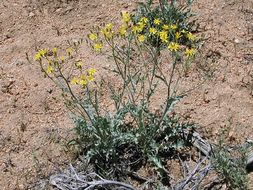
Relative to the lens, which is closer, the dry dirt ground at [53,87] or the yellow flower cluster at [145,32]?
the yellow flower cluster at [145,32]

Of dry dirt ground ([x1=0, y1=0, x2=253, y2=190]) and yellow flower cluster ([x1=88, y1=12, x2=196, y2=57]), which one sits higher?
yellow flower cluster ([x1=88, y1=12, x2=196, y2=57])

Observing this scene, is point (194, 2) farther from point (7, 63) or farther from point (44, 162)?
point (44, 162)

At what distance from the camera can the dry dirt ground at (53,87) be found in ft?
12.0

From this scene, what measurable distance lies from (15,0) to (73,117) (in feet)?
6.39

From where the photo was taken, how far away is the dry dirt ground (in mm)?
3643

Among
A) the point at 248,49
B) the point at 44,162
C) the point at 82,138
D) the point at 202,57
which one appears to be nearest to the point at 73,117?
the point at 82,138

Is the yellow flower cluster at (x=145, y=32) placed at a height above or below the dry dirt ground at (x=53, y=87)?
above

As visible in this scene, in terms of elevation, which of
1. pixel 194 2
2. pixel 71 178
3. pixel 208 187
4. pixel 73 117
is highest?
pixel 194 2

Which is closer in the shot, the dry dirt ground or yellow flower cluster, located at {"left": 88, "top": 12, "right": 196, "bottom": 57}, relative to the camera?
yellow flower cluster, located at {"left": 88, "top": 12, "right": 196, "bottom": 57}

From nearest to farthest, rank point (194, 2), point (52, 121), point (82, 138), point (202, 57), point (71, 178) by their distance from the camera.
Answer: point (71, 178) < point (82, 138) < point (52, 121) < point (202, 57) < point (194, 2)

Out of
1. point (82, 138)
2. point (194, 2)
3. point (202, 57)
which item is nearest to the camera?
point (82, 138)

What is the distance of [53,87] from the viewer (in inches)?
162

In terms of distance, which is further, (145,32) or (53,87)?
(145,32)

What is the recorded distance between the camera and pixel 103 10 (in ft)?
15.7
